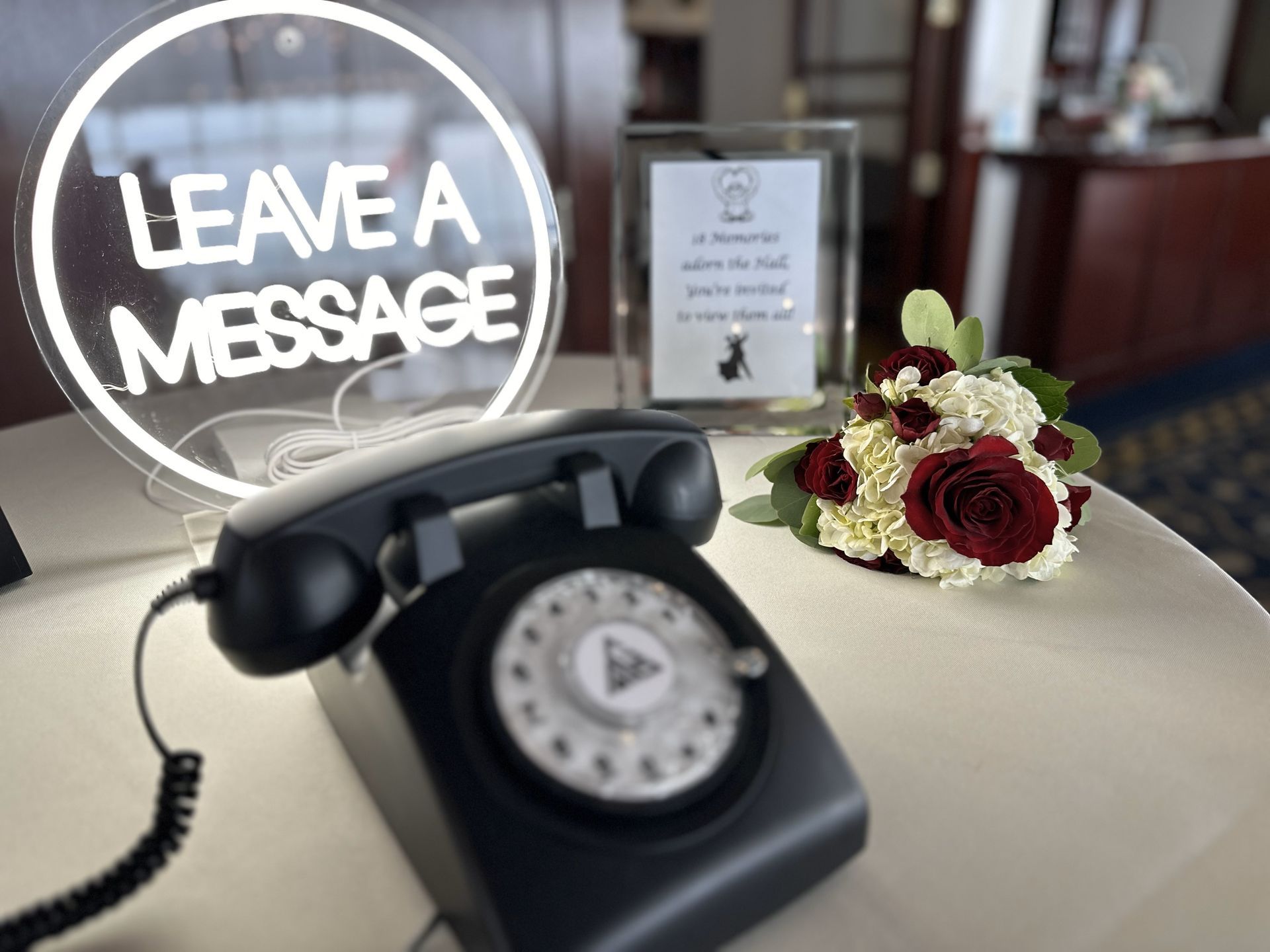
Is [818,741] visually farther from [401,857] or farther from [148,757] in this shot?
[148,757]

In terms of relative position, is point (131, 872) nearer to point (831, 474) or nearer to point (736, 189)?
point (831, 474)

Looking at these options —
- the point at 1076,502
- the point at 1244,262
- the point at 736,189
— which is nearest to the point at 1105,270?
the point at 1244,262

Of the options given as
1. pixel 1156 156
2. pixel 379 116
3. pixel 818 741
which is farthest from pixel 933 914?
pixel 1156 156

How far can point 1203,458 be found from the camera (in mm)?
2688

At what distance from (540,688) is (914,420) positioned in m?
0.34

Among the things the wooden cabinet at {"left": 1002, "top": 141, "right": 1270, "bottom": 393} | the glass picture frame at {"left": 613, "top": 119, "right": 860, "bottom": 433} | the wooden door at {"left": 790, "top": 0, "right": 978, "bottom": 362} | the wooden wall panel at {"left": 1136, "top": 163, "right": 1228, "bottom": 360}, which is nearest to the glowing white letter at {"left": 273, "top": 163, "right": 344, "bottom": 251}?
the glass picture frame at {"left": 613, "top": 119, "right": 860, "bottom": 433}

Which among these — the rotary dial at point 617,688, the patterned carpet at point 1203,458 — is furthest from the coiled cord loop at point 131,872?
the patterned carpet at point 1203,458

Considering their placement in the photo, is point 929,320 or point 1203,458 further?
point 1203,458

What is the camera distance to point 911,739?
0.48 metres

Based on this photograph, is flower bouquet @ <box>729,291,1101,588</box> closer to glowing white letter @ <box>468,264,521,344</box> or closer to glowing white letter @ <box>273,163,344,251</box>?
glowing white letter @ <box>468,264,521,344</box>

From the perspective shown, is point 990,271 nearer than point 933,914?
No

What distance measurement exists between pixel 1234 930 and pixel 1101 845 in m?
0.06

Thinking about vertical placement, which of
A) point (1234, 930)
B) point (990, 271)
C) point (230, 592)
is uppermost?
point (230, 592)

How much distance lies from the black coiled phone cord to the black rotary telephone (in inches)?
2.0
